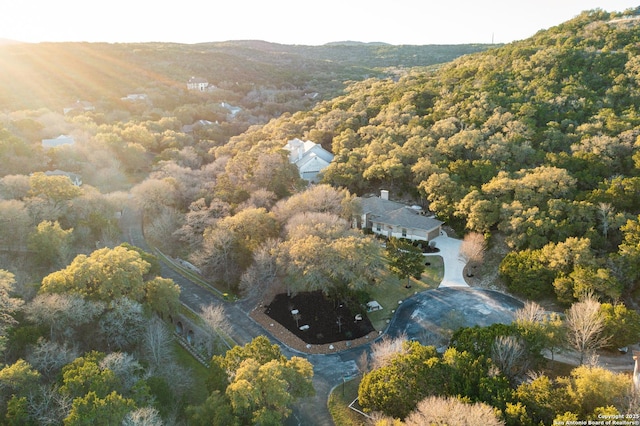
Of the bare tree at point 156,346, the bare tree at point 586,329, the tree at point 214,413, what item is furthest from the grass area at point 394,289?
the bare tree at point 156,346

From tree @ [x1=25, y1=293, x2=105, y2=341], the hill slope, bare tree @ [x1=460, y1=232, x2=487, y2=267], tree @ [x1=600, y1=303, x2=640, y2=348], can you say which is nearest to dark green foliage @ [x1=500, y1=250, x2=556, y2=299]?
bare tree @ [x1=460, y1=232, x2=487, y2=267]

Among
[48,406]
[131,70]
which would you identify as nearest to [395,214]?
[48,406]

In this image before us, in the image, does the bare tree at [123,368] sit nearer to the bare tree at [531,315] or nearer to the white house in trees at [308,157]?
the bare tree at [531,315]

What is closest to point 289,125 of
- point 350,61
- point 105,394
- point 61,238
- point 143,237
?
point 143,237

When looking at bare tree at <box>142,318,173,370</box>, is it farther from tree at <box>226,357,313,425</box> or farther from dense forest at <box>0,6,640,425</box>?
tree at <box>226,357,313,425</box>

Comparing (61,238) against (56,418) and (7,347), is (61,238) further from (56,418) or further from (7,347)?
(56,418)

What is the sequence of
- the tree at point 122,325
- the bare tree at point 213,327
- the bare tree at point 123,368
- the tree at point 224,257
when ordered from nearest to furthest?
1. the bare tree at point 123,368
2. the tree at point 122,325
3. the bare tree at point 213,327
4. the tree at point 224,257
